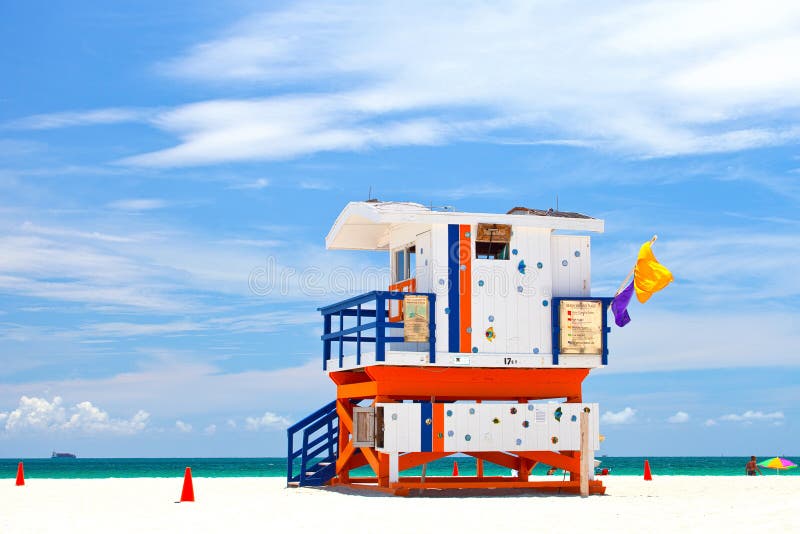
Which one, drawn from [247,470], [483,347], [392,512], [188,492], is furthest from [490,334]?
[247,470]

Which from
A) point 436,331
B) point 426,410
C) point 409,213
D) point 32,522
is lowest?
point 32,522

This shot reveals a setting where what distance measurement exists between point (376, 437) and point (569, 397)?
5.21 m

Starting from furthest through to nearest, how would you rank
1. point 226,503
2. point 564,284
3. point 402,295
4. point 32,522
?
point 564,284, point 402,295, point 226,503, point 32,522

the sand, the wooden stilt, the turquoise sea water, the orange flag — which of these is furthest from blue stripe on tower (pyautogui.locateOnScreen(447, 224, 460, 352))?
the turquoise sea water

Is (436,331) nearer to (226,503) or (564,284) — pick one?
(564,284)

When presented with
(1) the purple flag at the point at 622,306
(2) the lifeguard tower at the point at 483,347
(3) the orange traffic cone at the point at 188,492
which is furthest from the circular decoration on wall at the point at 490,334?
(3) the orange traffic cone at the point at 188,492

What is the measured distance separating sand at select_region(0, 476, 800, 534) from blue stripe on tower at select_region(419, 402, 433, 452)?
1247mm

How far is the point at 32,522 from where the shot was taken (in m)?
20.7

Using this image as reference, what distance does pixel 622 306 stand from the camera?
2775 cm

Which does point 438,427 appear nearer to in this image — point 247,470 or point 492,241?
point 492,241

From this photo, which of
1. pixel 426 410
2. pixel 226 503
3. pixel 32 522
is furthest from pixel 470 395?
pixel 32 522

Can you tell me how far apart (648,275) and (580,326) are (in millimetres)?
2235

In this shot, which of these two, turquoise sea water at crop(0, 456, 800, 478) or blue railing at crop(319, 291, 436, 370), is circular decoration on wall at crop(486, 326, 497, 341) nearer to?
blue railing at crop(319, 291, 436, 370)

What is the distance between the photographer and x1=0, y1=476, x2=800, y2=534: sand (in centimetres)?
1900
